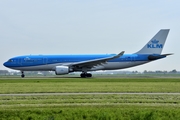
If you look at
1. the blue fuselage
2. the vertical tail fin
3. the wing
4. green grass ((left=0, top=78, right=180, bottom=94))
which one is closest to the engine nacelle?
the wing

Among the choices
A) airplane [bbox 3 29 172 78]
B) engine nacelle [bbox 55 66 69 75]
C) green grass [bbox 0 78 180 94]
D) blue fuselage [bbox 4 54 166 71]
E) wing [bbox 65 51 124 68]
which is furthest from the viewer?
blue fuselage [bbox 4 54 166 71]

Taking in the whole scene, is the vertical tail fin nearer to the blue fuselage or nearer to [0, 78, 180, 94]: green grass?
the blue fuselage

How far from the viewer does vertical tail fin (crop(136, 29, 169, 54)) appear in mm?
47844

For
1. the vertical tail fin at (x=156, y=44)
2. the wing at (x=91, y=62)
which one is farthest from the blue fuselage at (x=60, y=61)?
the wing at (x=91, y=62)

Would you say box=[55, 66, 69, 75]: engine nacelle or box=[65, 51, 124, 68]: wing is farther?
box=[55, 66, 69, 75]: engine nacelle

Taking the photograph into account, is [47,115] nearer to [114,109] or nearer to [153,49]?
[114,109]

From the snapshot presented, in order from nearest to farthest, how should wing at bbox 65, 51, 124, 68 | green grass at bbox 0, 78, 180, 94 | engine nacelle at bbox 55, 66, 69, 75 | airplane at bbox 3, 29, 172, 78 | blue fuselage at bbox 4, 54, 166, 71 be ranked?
green grass at bbox 0, 78, 180, 94 < wing at bbox 65, 51, 124, 68 < engine nacelle at bbox 55, 66, 69, 75 < airplane at bbox 3, 29, 172, 78 < blue fuselage at bbox 4, 54, 166, 71

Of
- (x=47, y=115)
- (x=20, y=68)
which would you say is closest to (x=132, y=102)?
(x=47, y=115)

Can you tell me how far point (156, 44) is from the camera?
→ 48.1m

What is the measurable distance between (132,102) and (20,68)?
3485 centimetres

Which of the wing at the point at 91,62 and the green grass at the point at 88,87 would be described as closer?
the green grass at the point at 88,87

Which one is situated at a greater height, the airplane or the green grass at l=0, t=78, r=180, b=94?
the airplane

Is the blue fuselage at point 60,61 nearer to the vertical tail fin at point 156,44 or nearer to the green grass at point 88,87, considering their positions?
the vertical tail fin at point 156,44

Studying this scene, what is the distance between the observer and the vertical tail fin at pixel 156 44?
157 ft
